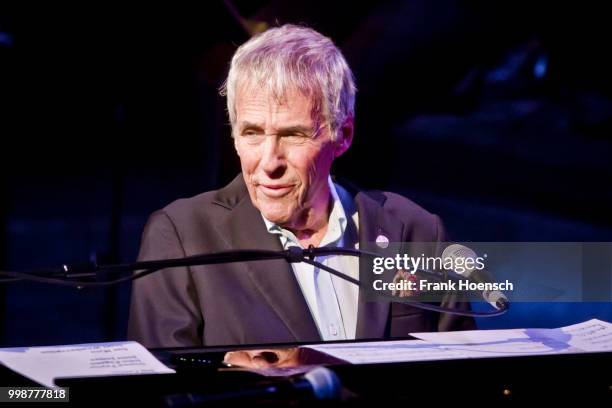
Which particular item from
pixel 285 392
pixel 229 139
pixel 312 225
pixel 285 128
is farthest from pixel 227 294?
pixel 229 139

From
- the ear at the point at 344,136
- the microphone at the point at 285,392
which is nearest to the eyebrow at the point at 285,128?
the ear at the point at 344,136

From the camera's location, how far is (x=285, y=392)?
5.05 feet

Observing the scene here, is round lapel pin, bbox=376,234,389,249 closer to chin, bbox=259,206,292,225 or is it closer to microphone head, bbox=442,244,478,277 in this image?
chin, bbox=259,206,292,225

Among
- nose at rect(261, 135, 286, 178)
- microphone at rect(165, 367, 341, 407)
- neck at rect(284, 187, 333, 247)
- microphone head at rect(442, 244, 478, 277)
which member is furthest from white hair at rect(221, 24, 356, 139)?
microphone at rect(165, 367, 341, 407)

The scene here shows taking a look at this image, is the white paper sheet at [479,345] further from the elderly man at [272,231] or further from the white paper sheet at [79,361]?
the elderly man at [272,231]

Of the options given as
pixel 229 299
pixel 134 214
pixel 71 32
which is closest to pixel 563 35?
pixel 71 32

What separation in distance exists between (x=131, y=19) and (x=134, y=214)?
3.84 m

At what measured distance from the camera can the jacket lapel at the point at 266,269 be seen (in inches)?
102

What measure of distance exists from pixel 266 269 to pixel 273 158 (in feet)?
1.03

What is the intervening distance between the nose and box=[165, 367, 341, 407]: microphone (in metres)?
1.12

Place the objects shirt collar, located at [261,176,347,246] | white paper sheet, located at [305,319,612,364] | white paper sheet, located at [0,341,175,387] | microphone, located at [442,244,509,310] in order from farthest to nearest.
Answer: shirt collar, located at [261,176,347,246] → microphone, located at [442,244,509,310] → white paper sheet, located at [305,319,612,364] → white paper sheet, located at [0,341,175,387]

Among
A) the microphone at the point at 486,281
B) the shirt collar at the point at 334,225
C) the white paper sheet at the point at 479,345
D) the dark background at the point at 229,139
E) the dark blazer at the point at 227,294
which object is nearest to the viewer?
the white paper sheet at the point at 479,345

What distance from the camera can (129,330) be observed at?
2711 mm

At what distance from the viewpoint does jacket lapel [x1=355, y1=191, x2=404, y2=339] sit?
8.65 ft
